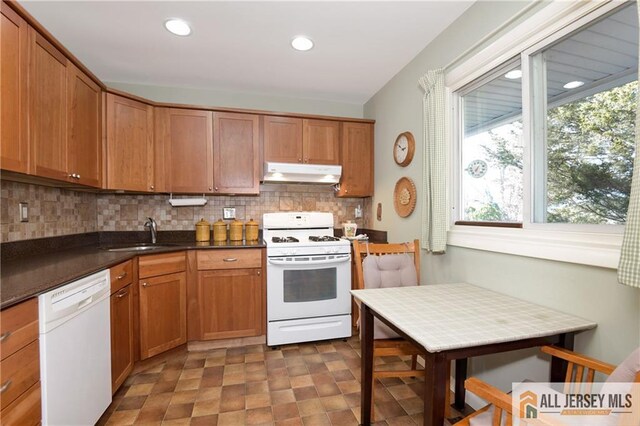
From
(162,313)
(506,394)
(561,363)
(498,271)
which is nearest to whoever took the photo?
(506,394)

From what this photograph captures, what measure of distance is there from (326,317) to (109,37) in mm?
2866

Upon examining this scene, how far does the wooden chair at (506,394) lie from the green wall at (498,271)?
0.22 meters

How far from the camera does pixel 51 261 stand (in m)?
1.76

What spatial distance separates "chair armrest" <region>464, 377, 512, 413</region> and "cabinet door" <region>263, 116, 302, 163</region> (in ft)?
8.40

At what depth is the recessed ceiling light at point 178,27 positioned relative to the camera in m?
1.96

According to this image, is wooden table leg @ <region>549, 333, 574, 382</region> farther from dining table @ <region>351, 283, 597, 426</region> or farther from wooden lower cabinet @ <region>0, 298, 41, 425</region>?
wooden lower cabinet @ <region>0, 298, 41, 425</region>

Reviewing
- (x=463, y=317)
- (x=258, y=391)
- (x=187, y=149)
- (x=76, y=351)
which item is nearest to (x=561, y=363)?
(x=463, y=317)

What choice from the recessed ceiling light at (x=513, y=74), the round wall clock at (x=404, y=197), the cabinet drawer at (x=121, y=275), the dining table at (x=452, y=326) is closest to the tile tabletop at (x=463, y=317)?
the dining table at (x=452, y=326)

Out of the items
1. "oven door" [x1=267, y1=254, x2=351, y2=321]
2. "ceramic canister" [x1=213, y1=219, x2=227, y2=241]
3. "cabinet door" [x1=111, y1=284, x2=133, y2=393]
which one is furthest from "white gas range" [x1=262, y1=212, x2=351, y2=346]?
"cabinet door" [x1=111, y1=284, x2=133, y2=393]

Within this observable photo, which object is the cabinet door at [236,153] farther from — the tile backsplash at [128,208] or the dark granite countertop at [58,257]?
the dark granite countertop at [58,257]

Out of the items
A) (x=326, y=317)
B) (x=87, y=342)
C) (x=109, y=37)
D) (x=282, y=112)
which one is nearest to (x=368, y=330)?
(x=326, y=317)

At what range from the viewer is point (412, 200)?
2.44m

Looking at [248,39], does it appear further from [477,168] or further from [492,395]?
[492,395]

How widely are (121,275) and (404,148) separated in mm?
2407
